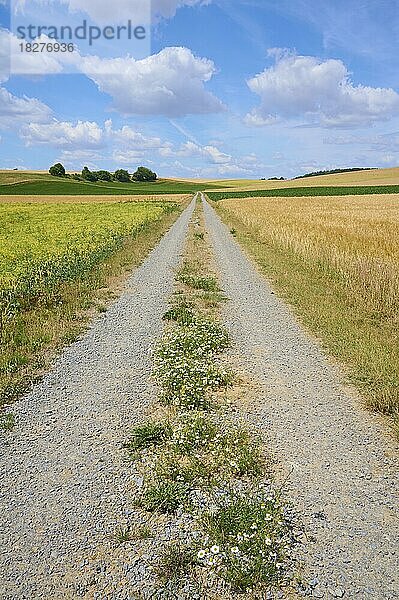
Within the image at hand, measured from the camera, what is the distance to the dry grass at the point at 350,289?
766 centimetres

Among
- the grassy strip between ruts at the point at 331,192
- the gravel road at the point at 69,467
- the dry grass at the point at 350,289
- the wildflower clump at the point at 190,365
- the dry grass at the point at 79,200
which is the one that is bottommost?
the gravel road at the point at 69,467

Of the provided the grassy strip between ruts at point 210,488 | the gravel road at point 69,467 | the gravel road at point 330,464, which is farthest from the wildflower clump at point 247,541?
the gravel road at point 69,467

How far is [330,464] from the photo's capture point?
509 cm

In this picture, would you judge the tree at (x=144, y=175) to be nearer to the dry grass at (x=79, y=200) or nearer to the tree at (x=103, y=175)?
the tree at (x=103, y=175)

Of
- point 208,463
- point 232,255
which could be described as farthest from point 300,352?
point 232,255

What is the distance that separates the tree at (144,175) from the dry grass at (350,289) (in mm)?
161303

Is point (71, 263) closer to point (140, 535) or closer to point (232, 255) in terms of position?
point (232, 255)

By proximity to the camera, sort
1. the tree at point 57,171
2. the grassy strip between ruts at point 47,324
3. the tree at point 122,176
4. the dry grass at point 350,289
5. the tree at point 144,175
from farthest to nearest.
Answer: the tree at point 144,175
the tree at point 122,176
the tree at point 57,171
the dry grass at point 350,289
the grassy strip between ruts at point 47,324

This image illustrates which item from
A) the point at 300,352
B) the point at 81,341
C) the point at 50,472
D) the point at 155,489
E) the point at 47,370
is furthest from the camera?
the point at 81,341

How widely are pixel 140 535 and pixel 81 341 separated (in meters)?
5.76

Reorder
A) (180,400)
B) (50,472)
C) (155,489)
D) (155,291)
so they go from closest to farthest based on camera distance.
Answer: (155,489) → (50,472) → (180,400) → (155,291)

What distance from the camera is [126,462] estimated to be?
5082 mm

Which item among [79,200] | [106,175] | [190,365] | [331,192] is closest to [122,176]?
[106,175]

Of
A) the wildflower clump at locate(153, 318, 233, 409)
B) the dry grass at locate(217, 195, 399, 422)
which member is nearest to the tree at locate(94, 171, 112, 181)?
the dry grass at locate(217, 195, 399, 422)
